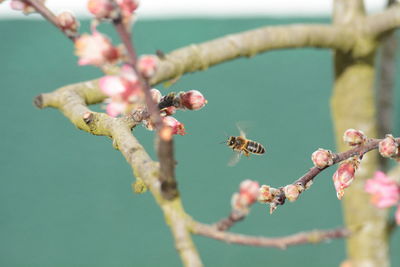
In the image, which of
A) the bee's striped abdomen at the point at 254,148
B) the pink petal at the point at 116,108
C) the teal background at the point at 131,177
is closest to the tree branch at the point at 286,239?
the pink petal at the point at 116,108

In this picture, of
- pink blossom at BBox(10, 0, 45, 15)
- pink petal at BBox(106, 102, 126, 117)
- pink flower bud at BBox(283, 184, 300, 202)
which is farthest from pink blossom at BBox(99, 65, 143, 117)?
pink flower bud at BBox(283, 184, 300, 202)

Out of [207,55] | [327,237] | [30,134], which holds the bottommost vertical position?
[327,237]

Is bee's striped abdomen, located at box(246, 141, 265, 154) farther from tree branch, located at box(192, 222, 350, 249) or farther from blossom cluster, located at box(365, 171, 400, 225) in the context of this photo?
tree branch, located at box(192, 222, 350, 249)

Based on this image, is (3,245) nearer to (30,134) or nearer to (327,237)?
(30,134)

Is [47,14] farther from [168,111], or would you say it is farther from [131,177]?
[131,177]

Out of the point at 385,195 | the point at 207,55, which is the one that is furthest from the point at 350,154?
the point at 207,55

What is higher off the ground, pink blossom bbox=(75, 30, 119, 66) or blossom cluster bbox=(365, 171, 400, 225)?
pink blossom bbox=(75, 30, 119, 66)
